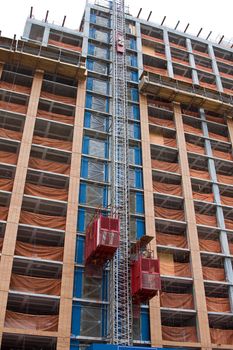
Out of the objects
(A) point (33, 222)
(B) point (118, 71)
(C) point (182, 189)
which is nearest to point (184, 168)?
(C) point (182, 189)

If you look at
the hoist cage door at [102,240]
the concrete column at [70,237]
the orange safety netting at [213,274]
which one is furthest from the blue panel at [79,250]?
the orange safety netting at [213,274]

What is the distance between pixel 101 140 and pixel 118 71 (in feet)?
36.1

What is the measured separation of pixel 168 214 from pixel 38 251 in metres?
14.5

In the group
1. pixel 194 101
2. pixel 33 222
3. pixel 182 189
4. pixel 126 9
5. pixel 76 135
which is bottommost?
pixel 33 222

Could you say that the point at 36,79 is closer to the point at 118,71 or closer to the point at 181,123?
the point at 118,71

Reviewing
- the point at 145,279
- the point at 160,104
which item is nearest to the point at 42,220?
the point at 145,279

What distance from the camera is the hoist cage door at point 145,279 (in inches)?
1393

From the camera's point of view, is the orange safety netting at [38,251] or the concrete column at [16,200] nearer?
the concrete column at [16,200]

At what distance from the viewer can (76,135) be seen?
45.2 metres

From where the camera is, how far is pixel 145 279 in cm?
3566

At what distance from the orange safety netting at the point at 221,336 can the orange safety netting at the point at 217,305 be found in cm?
195

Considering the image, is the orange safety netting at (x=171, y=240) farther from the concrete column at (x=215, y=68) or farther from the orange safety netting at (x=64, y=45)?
the orange safety netting at (x=64, y=45)

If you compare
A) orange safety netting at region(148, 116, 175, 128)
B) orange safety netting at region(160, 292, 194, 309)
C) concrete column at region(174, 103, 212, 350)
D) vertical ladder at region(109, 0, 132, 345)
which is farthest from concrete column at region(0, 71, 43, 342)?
concrete column at region(174, 103, 212, 350)

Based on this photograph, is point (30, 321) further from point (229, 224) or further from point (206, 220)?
point (229, 224)
